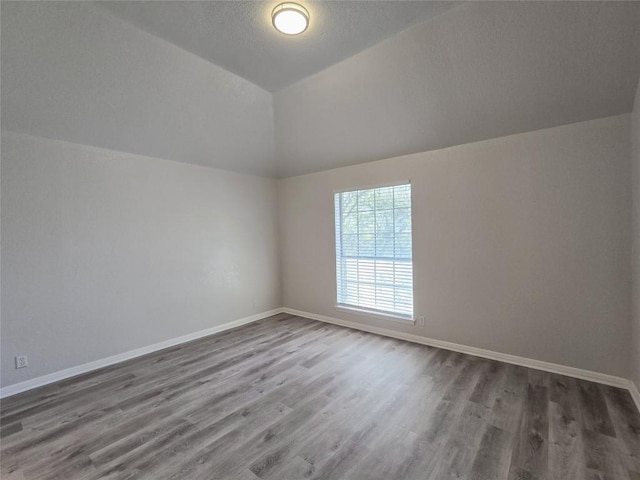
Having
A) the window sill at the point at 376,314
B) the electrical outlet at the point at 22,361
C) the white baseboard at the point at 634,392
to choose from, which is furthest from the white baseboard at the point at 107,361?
the white baseboard at the point at 634,392

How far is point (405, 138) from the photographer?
11.7 feet

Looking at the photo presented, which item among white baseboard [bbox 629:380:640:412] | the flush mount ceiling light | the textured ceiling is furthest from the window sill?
the flush mount ceiling light

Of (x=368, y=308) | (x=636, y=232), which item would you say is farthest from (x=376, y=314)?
(x=636, y=232)

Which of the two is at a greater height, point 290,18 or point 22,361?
point 290,18

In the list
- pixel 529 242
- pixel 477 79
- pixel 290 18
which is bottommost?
pixel 529 242

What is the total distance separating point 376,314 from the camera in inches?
165

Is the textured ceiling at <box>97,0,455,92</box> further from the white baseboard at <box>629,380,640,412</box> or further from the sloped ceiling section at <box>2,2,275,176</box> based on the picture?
the white baseboard at <box>629,380,640,412</box>

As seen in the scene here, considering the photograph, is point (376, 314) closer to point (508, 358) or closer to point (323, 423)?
point (508, 358)

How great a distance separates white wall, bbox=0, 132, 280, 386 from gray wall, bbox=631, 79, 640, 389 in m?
4.63

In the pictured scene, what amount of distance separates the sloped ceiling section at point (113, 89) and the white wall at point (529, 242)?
2.26 meters

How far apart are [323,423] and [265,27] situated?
322 centimetres

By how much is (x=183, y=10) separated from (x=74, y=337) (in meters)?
3.41

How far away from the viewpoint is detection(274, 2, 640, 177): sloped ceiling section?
207 centimetres

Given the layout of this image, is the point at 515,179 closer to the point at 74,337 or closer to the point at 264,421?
the point at 264,421
